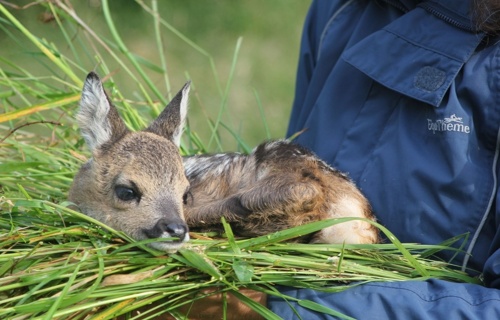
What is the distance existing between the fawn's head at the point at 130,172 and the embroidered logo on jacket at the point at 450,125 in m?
0.89

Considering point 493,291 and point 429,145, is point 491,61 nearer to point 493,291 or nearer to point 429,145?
point 429,145

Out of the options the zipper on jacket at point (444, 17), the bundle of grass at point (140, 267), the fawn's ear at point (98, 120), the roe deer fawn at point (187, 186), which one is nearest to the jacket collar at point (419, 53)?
the zipper on jacket at point (444, 17)

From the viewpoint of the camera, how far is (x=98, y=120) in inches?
137

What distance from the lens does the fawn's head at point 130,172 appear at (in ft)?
10.3

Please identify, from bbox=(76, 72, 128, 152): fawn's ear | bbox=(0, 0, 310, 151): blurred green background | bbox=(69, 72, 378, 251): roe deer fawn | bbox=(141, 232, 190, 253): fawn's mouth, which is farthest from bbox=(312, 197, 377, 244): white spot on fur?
bbox=(0, 0, 310, 151): blurred green background

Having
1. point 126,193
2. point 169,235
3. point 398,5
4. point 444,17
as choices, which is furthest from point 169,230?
point 398,5

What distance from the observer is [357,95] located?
3730 millimetres

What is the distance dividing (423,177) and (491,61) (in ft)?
1.49

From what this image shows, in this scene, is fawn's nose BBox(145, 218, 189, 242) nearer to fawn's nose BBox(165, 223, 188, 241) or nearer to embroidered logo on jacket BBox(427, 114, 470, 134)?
fawn's nose BBox(165, 223, 188, 241)

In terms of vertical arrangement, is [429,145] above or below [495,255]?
above

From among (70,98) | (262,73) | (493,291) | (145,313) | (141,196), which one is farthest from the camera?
(262,73)

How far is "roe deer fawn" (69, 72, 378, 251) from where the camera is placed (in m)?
3.19

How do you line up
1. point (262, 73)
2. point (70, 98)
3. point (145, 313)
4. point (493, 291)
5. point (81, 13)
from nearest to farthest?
point (145, 313)
point (493, 291)
point (70, 98)
point (81, 13)
point (262, 73)

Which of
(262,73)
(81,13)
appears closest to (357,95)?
(81,13)
